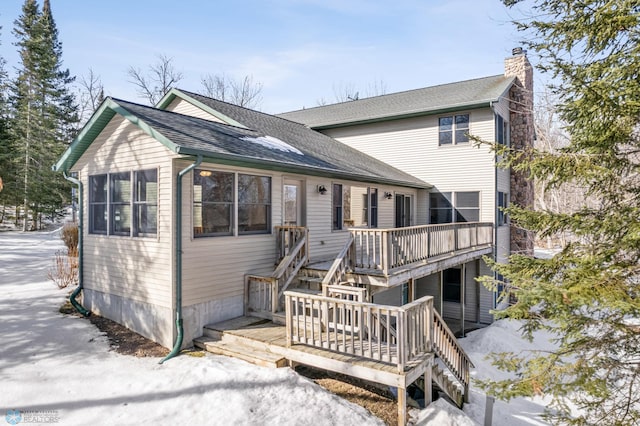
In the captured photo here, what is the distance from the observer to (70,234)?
13.6 meters

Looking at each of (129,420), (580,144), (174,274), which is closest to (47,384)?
(129,420)

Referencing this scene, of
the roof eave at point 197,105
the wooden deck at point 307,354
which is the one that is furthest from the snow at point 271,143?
the wooden deck at point 307,354

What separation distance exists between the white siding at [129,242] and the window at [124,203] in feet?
0.51

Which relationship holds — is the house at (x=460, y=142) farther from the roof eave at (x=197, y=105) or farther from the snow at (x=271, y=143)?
the roof eave at (x=197, y=105)

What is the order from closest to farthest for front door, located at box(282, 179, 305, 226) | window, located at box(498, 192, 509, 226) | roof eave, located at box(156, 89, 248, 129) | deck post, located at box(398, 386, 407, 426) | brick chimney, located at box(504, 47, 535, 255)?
deck post, located at box(398, 386, 407, 426)
front door, located at box(282, 179, 305, 226)
roof eave, located at box(156, 89, 248, 129)
window, located at box(498, 192, 509, 226)
brick chimney, located at box(504, 47, 535, 255)

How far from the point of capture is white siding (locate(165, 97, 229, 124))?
11453mm

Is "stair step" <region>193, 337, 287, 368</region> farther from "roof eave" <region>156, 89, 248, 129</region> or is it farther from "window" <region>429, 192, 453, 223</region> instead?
"window" <region>429, 192, 453, 223</region>

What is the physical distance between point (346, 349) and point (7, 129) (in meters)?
31.4

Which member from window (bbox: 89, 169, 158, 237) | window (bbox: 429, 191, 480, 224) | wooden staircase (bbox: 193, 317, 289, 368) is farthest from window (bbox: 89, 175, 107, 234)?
window (bbox: 429, 191, 480, 224)

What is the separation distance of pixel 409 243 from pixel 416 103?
916 centimetres

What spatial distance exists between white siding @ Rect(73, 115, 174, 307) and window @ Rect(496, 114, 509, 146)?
12.0 meters

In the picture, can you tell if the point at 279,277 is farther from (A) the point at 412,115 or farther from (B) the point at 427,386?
(A) the point at 412,115

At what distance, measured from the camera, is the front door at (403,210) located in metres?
13.7

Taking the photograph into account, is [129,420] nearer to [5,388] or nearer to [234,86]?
[5,388]
